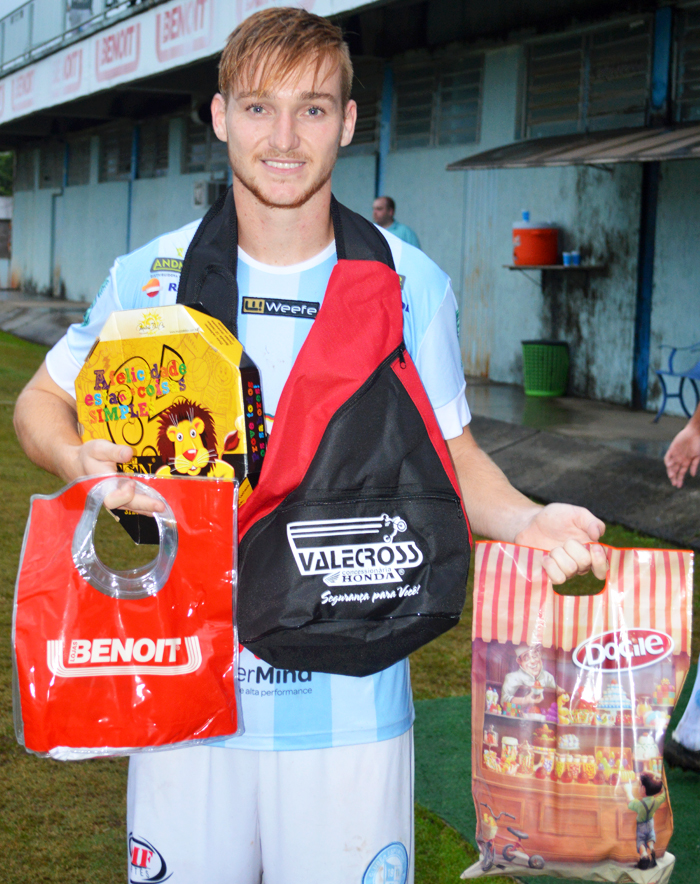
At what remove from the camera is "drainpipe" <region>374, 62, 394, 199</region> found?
42.7 ft

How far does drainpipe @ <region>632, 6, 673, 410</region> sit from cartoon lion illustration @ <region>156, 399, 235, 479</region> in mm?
9019

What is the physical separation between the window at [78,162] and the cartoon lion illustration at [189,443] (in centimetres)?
2269

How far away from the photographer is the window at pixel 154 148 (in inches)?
763

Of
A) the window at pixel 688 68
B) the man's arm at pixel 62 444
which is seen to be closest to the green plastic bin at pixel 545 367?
the window at pixel 688 68

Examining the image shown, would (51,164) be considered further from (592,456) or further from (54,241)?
(592,456)

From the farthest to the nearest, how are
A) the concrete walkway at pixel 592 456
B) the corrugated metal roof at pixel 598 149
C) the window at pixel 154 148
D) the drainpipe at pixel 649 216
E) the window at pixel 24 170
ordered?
the window at pixel 24 170 → the window at pixel 154 148 → the drainpipe at pixel 649 216 → the corrugated metal roof at pixel 598 149 → the concrete walkway at pixel 592 456

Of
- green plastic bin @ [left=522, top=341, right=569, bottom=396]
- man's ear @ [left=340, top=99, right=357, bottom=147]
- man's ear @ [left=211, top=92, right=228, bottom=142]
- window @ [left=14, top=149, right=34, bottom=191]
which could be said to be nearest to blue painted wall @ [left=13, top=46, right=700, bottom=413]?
green plastic bin @ [left=522, top=341, right=569, bottom=396]

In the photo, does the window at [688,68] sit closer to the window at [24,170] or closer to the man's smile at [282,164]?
the man's smile at [282,164]

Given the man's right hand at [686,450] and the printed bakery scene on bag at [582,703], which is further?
the man's right hand at [686,450]

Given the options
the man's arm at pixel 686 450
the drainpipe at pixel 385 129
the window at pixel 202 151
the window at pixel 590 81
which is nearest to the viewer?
the man's arm at pixel 686 450

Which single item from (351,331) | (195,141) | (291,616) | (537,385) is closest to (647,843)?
(291,616)

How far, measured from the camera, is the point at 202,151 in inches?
703

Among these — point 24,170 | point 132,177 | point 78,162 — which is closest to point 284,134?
point 132,177

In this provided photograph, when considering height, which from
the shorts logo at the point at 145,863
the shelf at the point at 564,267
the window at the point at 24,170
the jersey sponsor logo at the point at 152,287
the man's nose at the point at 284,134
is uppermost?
the window at the point at 24,170
